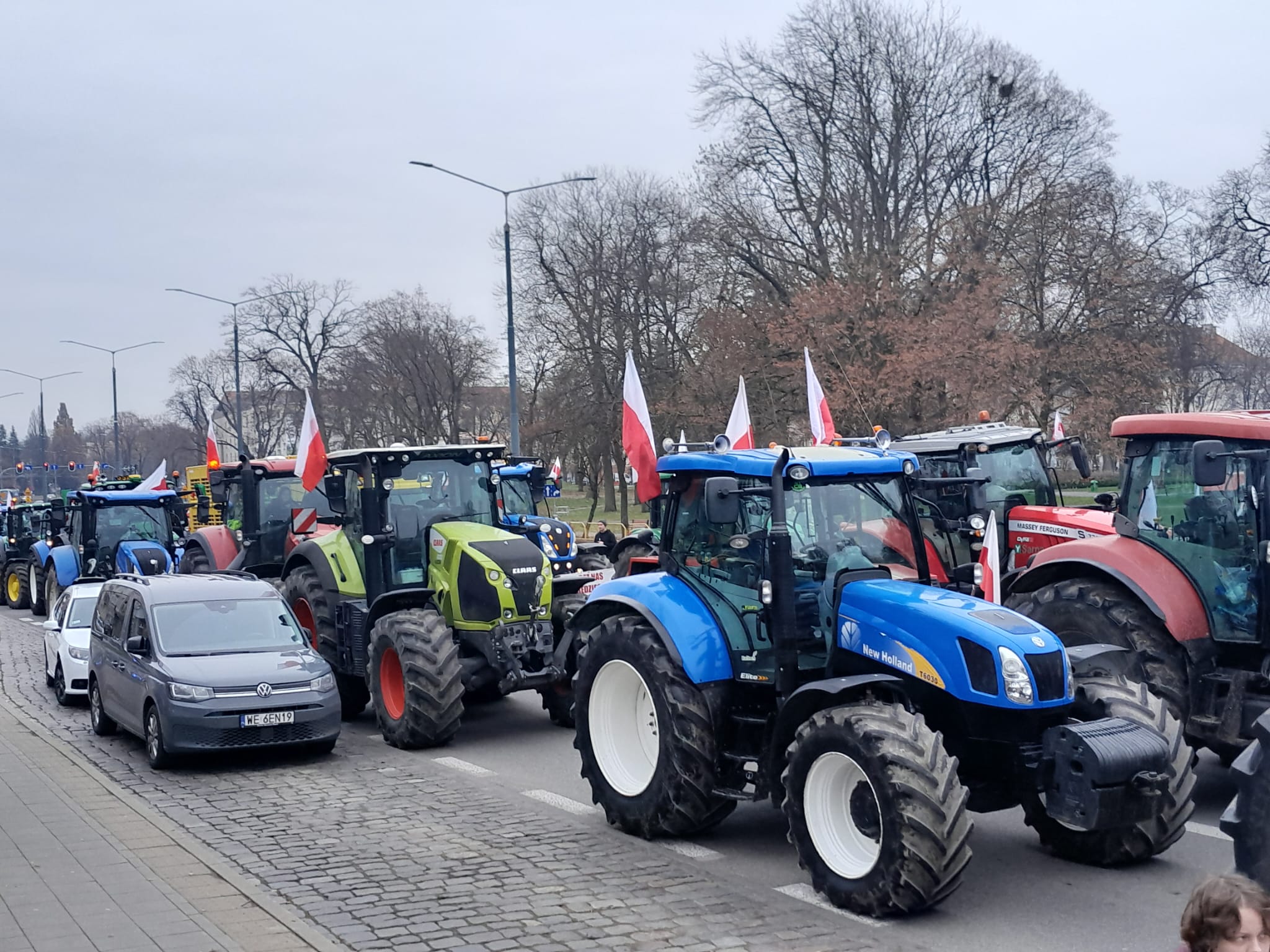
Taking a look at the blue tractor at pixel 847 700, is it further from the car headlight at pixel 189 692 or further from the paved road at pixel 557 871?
the car headlight at pixel 189 692

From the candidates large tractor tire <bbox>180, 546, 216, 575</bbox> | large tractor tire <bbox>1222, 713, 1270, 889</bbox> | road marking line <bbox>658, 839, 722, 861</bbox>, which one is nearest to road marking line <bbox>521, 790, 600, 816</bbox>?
road marking line <bbox>658, 839, 722, 861</bbox>

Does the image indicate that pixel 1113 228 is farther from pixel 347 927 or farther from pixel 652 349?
pixel 347 927

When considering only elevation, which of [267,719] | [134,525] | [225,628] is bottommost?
[267,719]

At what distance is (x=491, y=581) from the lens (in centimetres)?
1166

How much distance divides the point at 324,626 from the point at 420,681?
2.33 meters

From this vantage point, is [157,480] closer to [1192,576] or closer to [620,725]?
[620,725]

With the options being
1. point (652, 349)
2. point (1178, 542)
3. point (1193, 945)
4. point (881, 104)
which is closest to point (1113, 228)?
point (881, 104)

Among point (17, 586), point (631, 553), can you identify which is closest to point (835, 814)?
point (631, 553)

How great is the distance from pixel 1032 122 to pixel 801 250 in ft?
23.3

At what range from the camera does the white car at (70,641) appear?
14.7 m

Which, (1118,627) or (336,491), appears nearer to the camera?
(1118,627)

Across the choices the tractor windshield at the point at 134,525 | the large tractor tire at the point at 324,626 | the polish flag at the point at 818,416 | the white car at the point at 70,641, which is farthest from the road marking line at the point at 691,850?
the tractor windshield at the point at 134,525

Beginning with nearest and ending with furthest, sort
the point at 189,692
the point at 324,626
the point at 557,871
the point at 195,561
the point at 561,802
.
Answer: the point at 557,871
the point at 561,802
the point at 189,692
the point at 324,626
the point at 195,561

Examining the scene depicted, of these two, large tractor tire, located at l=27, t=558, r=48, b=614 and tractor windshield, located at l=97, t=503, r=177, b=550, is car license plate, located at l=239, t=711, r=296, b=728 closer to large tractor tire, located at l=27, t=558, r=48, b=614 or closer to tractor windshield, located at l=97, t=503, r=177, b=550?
tractor windshield, located at l=97, t=503, r=177, b=550
